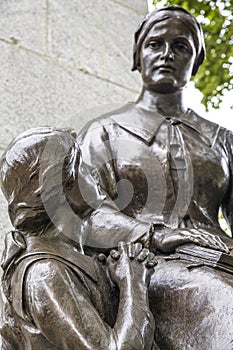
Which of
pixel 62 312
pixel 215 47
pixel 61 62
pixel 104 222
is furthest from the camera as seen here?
pixel 215 47

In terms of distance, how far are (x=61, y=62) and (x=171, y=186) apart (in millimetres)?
1241

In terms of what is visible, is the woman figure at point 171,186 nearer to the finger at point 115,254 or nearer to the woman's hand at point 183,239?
the woman's hand at point 183,239

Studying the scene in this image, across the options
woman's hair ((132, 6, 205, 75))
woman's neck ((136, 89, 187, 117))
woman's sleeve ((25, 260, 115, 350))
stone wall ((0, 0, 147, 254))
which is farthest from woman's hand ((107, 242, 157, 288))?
stone wall ((0, 0, 147, 254))

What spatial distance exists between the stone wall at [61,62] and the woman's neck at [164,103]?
0.35 metres

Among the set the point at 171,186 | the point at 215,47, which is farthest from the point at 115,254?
the point at 215,47

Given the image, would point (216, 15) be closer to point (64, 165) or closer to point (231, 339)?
point (64, 165)

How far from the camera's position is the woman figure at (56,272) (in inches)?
70.8

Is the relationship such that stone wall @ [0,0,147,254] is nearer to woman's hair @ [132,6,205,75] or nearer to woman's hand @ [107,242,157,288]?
woman's hair @ [132,6,205,75]

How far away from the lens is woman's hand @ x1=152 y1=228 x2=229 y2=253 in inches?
81.7

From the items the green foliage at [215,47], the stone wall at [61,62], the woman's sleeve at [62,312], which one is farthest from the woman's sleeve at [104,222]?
the green foliage at [215,47]

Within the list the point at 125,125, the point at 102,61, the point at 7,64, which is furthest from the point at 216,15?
the point at 125,125

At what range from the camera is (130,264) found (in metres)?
1.95

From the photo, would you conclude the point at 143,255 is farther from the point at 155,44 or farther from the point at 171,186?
the point at 155,44

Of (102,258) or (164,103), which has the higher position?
(164,103)
